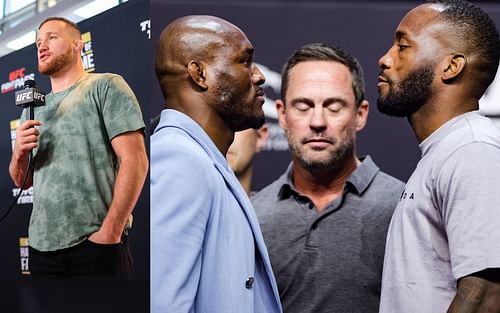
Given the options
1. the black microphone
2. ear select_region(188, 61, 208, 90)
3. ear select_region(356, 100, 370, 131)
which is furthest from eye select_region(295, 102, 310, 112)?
the black microphone

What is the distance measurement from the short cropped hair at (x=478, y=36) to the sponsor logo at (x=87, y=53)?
1143 millimetres

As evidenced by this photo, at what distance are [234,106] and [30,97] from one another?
2.19ft

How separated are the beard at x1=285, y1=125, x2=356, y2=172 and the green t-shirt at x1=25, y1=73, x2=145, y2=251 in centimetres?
71

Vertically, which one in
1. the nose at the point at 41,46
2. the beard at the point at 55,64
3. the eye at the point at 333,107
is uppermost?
the nose at the point at 41,46

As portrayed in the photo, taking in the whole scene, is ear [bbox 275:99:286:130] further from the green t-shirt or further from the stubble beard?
the green t-shirt

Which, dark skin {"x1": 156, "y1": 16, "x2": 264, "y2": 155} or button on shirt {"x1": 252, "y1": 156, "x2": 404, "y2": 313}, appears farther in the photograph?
button on shirt {"x1": 252, "y1": 156, "x2": 404, "y2": 313}

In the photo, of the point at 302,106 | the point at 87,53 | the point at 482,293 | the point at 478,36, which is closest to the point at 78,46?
the point at 87,53

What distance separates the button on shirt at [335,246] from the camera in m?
2.08

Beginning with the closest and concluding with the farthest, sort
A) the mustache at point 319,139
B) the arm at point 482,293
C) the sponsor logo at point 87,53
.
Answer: the arm at point 482,293 < the sponsor logo at point 87,53 < the mustache at point 319,139

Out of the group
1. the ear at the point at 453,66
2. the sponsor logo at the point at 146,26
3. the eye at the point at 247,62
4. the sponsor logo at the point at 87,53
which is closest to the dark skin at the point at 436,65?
the ear at the point at 453,66

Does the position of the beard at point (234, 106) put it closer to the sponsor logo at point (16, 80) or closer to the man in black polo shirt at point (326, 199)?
the man in black polo shirt at point (326, 199)

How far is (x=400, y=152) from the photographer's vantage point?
240 cm

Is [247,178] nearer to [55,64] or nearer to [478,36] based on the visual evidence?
[55,64]

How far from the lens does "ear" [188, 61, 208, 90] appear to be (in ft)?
6.35
